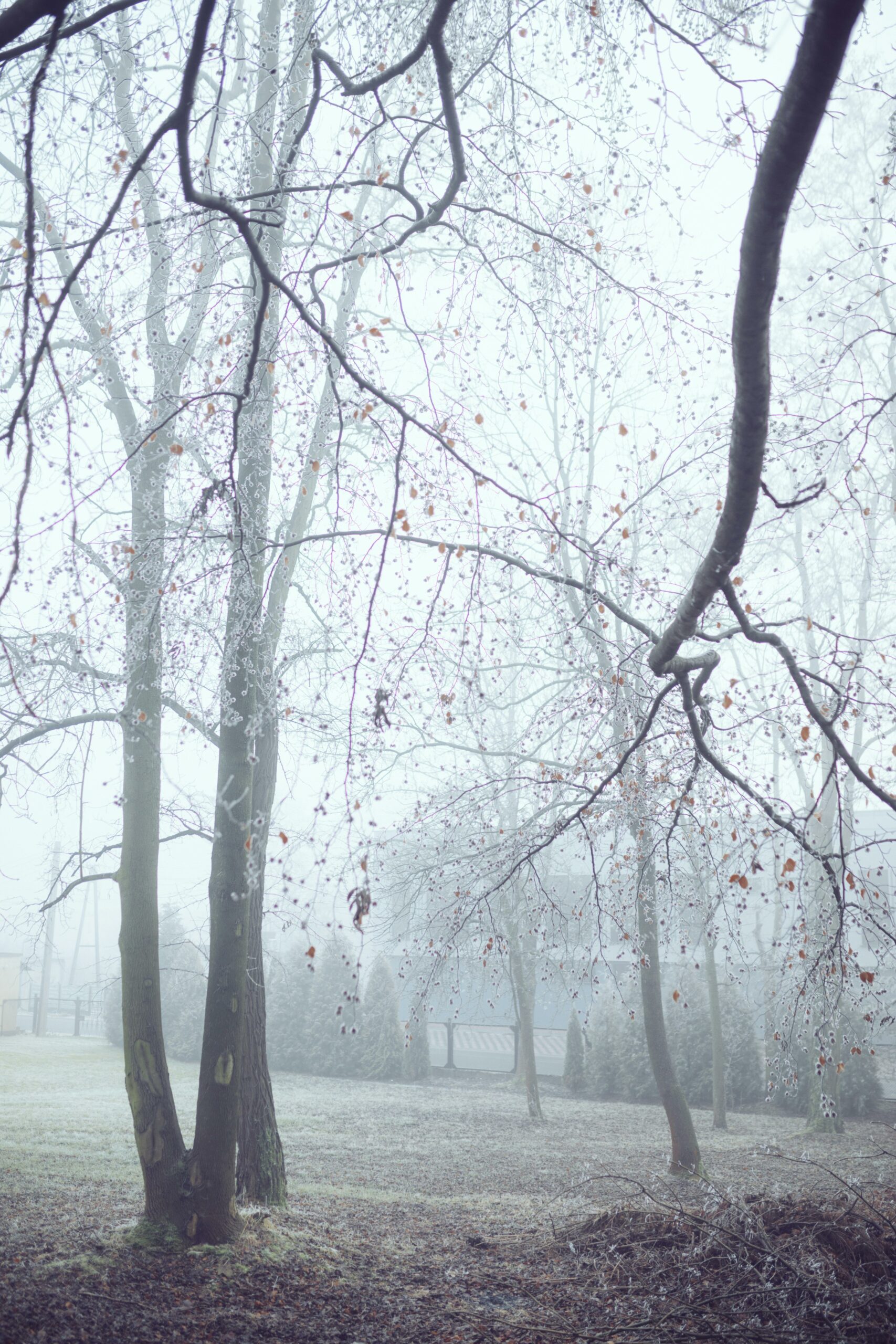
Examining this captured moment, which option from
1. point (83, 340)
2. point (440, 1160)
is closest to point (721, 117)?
point (83, 340)

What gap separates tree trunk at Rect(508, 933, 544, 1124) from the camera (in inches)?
537

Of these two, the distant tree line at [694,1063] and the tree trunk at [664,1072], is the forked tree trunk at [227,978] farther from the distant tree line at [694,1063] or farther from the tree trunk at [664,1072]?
the distant tree line at [694,1063]

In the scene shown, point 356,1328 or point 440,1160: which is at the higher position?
point 356,1328

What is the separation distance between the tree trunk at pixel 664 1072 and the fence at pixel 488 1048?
7.77 meters

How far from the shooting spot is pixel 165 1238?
17.5 ft

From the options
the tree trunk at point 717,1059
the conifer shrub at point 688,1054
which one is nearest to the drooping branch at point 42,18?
the tree trunk at point 717,1059

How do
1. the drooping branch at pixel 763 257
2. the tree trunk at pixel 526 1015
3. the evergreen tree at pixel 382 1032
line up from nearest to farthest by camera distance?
the drooping branch at pixel 763 257 → the tree trunk at pixel 526 1015 → the evergreen tree at pixel 382 1032

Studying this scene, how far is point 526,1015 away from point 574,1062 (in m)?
3.69

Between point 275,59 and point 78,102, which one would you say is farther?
point 275,59

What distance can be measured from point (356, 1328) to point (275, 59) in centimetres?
608

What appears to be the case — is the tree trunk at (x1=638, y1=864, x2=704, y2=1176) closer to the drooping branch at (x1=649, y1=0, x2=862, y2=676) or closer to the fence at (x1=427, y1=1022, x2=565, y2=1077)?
the drooping branch at (x1=649, y1=0, x2=862, y2=676)

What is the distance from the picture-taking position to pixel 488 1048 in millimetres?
27906

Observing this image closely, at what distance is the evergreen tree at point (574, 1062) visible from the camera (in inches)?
671

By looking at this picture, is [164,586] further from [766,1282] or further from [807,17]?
[766,1282]
